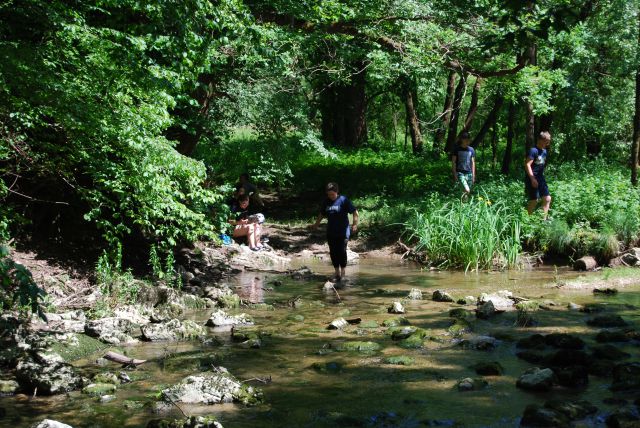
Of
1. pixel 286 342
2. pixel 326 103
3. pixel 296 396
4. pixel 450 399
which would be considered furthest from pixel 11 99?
pixel 326 103

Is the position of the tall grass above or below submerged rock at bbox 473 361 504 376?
above

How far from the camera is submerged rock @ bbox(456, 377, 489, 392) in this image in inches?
247

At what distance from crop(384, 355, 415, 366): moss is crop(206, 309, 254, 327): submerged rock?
269 centimetres

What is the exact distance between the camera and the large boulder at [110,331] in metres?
8.21

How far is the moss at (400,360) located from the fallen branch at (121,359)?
2.58 meters

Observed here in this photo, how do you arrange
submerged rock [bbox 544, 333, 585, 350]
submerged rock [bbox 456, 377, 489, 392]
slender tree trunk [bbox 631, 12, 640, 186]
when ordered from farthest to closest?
slender tree trunk [bbox 631, 12, 640, 186] < submerged rock [bbox 544, 333, 585, 350] < submerged rock [bbox 456, 377, 489, 392]

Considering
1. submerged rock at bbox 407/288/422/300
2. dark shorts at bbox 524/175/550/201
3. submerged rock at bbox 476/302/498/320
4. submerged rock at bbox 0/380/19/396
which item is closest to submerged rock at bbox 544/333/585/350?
submerged rock at bbox 476/302/498/320

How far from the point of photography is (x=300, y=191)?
76.4 ft

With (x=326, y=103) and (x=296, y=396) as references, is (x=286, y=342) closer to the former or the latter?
(x=296, y=396)

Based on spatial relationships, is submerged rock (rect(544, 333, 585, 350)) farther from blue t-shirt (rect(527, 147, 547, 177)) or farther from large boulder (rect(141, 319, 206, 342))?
blue t-shirt (rect(527, 147, 547, 177))

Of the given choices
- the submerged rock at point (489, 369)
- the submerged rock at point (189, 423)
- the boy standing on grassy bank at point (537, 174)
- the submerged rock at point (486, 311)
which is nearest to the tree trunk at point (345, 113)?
the boy standing on grassy bank at point (537, 174)

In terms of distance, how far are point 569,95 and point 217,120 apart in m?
11.9

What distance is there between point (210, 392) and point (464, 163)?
10.9 m

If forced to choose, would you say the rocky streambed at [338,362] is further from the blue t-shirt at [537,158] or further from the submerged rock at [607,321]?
the blue t-shirt at [537,158]
